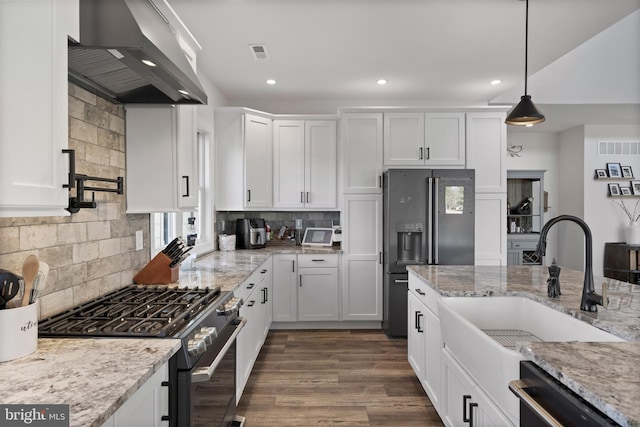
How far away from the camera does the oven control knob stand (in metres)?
1.37

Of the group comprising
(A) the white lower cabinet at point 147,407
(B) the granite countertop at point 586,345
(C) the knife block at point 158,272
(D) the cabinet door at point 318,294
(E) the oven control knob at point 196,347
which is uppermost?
(C) the knife block at point 158,272

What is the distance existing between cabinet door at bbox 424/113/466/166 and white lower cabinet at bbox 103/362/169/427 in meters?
3.62

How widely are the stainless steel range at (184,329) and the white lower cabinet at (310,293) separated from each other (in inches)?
84.4

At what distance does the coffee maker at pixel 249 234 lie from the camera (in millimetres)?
4395

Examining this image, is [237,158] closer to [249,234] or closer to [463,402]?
[249,234]

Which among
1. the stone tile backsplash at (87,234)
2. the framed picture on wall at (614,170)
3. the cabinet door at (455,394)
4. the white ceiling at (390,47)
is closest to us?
the stone tile backsplash at (87,234)

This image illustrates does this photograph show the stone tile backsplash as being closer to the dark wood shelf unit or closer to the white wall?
the white wall

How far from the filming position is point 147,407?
1.17 metres

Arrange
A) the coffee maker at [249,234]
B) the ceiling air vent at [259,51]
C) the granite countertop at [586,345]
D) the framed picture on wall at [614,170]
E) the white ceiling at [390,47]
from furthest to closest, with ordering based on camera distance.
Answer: the framed picture on wall at [614,170] → the coffee maker at [249,234] → the ceiling air vent at [259,51] → the white ceiling at [390,47] → the granite countertop at [586,345]

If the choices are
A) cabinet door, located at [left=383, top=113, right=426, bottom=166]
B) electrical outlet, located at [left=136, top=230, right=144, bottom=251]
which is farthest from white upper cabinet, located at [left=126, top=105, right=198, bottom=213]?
cabinet door, located at [left=383, top=113, right=426, bottom=166]

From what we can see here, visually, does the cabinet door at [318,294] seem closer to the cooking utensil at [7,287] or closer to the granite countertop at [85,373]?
the granite countertop at [85,373]

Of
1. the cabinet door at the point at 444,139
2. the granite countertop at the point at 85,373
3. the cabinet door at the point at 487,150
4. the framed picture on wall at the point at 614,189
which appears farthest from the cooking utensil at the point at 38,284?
the framed picture on wall at the point at 614,189

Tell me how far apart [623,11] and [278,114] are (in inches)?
138

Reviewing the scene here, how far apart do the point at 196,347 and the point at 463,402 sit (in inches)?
50.8
